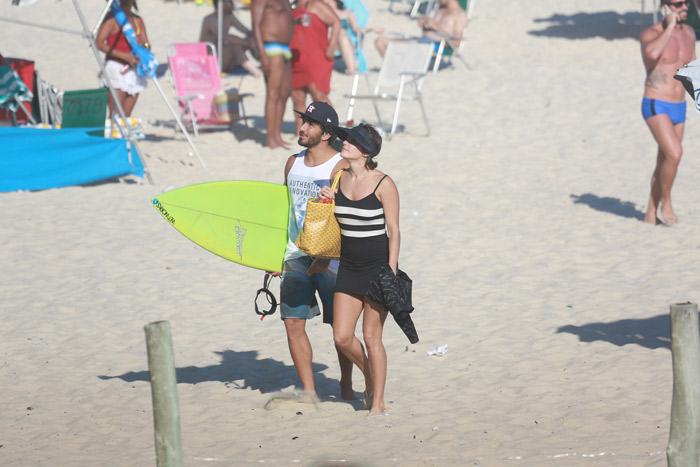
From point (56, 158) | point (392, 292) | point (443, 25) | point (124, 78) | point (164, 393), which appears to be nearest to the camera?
point (164, 393)

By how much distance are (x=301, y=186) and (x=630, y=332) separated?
8.17 ft

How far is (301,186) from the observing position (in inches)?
166

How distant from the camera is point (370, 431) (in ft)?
13.4

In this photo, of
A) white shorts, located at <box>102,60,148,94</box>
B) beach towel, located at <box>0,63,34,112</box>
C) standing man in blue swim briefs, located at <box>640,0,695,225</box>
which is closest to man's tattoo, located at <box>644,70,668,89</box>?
standing man in blue swim briefs, located at <box>640,0,695,225</box>

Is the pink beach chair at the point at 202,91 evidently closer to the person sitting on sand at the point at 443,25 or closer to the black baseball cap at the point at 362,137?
the person sitting on sand at the point at 443,25

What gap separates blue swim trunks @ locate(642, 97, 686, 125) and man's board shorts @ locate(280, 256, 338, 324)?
3912 millimetres

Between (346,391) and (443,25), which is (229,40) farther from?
→ (346,391)

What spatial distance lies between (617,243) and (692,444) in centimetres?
453

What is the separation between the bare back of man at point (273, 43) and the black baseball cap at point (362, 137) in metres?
5.77

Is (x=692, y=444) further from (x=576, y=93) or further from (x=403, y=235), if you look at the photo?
(x=576, y=93)

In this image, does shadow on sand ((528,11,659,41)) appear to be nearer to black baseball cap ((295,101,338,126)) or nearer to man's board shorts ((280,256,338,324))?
black baseball cap ((295,101,338,126))

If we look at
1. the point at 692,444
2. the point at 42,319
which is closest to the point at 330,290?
the point at 692,444

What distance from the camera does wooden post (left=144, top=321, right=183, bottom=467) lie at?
2961mm

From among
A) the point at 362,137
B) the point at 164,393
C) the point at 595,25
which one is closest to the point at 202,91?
the point at 362,137
